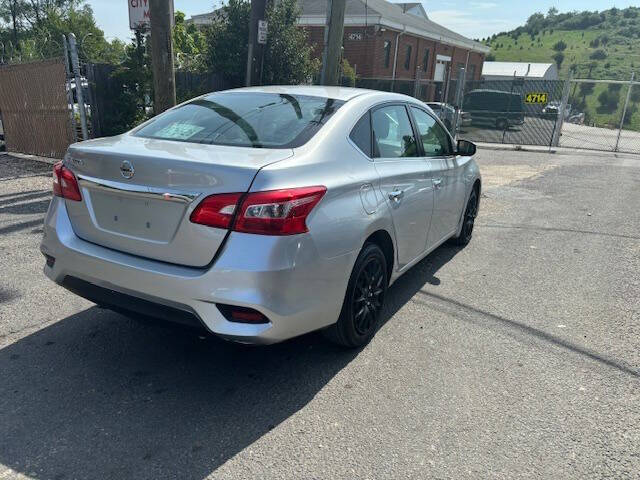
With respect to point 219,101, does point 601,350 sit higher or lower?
lower

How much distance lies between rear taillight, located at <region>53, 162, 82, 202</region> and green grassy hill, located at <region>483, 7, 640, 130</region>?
53.9 m

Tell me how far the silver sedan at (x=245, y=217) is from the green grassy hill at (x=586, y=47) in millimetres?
52803

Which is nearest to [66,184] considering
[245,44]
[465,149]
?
[465,149]

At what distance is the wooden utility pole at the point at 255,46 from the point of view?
1008cm

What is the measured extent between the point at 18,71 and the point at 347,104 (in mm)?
9333

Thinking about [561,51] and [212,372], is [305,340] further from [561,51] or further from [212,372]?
[561,51]

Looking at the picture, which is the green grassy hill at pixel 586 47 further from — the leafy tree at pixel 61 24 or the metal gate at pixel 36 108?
the metal gate at pixel 36 108

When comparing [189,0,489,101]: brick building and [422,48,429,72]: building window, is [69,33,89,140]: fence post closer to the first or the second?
[189,0,489,101]: brick building

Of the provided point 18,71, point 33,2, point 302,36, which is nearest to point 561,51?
point 33,2

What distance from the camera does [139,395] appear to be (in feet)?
9.49

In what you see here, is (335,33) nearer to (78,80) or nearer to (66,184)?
(78,80)

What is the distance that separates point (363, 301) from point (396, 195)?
31.1 inches

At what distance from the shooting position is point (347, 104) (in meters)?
3.52

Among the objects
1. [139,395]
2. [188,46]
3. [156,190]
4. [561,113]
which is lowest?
[139,395]
